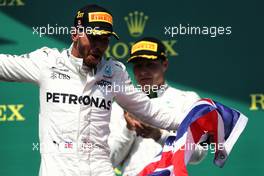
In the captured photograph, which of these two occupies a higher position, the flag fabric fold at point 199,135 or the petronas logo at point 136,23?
the petronas logo at point 136,23

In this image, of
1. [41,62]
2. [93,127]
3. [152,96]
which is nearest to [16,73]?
[41,62]

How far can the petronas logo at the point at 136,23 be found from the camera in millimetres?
5383

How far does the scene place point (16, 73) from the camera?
11.6 feet

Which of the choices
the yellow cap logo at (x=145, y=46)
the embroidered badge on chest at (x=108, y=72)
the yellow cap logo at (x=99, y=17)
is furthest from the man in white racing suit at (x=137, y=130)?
the yellow cap logo at (x=99, y=17)

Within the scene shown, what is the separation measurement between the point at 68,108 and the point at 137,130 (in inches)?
31.9

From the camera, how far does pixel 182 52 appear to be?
211 inches

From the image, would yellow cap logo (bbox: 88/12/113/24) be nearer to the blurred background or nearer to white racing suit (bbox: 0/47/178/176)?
white racing suit (bbox: 0/47/178/176)

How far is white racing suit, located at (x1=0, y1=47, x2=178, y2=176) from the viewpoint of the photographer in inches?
138

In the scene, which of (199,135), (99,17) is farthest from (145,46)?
(99,17)

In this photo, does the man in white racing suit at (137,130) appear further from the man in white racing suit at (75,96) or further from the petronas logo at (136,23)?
the petronas logo at (136,23)

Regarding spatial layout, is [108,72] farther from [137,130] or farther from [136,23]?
[136,23]

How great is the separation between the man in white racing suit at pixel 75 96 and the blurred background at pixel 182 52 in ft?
5.72

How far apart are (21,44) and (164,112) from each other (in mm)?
1869

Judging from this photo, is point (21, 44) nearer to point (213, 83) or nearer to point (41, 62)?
point (213, 83)
